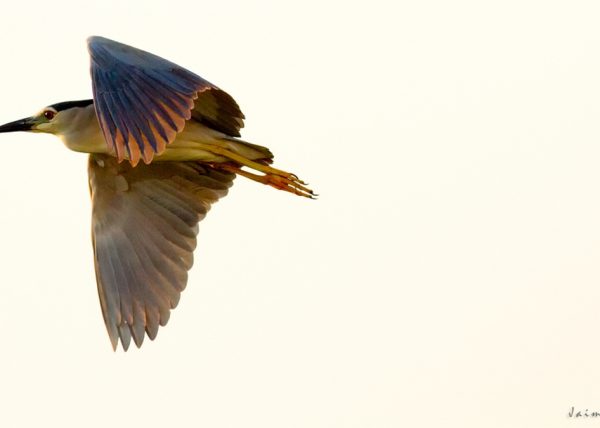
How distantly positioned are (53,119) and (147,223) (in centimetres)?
99

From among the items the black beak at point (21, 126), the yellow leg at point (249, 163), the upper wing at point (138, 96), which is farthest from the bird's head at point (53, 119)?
the upper wing at point (138, 96)

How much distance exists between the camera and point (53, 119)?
10.2 m

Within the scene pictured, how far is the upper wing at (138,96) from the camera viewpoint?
828cm

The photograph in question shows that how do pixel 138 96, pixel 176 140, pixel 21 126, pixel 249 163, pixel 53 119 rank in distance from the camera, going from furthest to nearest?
pixel 21 126 < pixel 53 119 < pixel 249 163 < pixel 176 140 < pixel 138 96

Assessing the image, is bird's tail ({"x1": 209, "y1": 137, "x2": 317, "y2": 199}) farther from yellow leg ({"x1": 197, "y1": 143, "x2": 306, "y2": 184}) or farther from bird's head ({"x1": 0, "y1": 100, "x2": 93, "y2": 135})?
bird's head ({"x1": 0, "y1": 100, "x2": 93, "y2": 135})

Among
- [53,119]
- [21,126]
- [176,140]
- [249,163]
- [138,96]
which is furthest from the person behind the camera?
[21,126]

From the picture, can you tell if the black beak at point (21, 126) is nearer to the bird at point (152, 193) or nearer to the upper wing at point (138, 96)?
the bird at point (152, 193)

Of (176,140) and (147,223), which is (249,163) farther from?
(147,223)

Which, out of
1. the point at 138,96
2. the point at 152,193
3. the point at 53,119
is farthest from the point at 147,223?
the point at 138,96

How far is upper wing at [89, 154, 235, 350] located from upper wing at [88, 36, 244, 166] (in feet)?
5.13

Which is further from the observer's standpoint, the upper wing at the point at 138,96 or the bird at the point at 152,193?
the bird at the point at 152,193

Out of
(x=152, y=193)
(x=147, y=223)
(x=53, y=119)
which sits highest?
(x=53, y=119)

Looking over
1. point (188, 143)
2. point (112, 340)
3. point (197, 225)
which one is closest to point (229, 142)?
point (188, 143)

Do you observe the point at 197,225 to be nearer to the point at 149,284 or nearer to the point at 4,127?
the point at 149,284
